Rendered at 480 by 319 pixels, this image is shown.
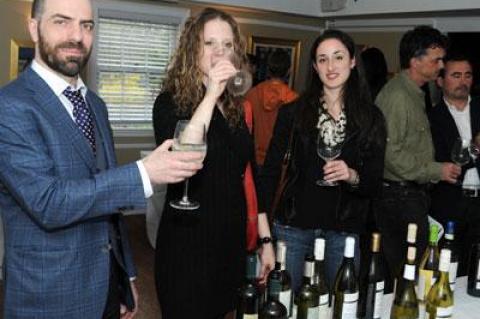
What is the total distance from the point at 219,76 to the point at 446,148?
1.90 m

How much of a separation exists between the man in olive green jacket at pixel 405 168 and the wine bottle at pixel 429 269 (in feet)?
2.85

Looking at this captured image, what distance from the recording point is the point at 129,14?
580cm

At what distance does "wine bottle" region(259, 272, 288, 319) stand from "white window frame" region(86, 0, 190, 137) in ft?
15.7

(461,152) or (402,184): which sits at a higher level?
(461,152)

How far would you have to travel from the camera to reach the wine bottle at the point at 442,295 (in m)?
1.53

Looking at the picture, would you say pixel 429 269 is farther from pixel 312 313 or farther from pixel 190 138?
pixel 190 138

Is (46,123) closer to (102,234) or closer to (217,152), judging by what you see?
(102,234)

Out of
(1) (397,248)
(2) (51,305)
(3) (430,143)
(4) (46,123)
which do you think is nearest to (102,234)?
(2) (51,305)

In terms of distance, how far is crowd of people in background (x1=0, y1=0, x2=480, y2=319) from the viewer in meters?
1.30

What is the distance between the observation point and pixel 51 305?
1.42 m

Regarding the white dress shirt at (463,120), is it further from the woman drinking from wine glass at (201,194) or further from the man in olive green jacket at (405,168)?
the woman drinking from wine glass at (201,194)

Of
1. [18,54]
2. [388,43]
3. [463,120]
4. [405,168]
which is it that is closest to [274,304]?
[405,168]

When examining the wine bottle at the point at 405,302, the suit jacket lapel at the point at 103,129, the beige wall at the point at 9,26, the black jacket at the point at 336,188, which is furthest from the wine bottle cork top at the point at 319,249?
the beige wall at the point at 9,26

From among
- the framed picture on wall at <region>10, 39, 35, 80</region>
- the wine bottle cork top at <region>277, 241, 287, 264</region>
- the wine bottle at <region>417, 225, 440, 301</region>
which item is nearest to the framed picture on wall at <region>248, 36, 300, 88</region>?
the framed picture on wall at <region>10, 39, 35, 80</region>
